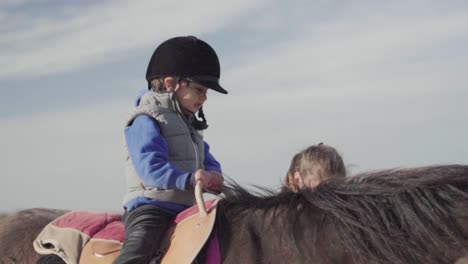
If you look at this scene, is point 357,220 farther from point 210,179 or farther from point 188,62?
point 188,62

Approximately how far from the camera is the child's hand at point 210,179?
4125 mm

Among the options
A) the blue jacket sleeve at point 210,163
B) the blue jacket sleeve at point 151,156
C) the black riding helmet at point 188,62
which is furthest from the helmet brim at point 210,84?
the blue jacket sleeve at point 210,163

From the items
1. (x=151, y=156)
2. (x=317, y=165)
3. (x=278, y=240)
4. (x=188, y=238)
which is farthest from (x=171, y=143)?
(x=317, y=165)

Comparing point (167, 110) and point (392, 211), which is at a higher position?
point (167, 110)

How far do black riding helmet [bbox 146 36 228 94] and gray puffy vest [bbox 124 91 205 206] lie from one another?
189 mm

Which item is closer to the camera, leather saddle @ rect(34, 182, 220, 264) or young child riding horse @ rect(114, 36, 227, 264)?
leather saddle @ rect(34, 182, 220, 264)

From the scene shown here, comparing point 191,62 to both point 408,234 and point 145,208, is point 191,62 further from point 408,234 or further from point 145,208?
point 408,234

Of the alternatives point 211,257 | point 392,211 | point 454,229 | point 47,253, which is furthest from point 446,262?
point 47,253

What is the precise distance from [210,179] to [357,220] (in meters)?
1.05

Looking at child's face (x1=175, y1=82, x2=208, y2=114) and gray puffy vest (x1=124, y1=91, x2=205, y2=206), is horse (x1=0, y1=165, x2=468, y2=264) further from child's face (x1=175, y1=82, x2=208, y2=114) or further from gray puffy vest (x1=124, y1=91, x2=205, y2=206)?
child's face (x1=175, y1=82, x2=208, y2=114)

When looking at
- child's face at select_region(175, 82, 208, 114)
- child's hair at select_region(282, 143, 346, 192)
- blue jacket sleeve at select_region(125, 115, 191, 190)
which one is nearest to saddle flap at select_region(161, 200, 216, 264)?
blue jacket sleeve at select_region(125, 115, 191, 190)

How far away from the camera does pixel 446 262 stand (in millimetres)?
3186

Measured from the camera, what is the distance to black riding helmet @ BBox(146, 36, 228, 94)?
4680 mm

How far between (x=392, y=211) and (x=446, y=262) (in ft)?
1.24
